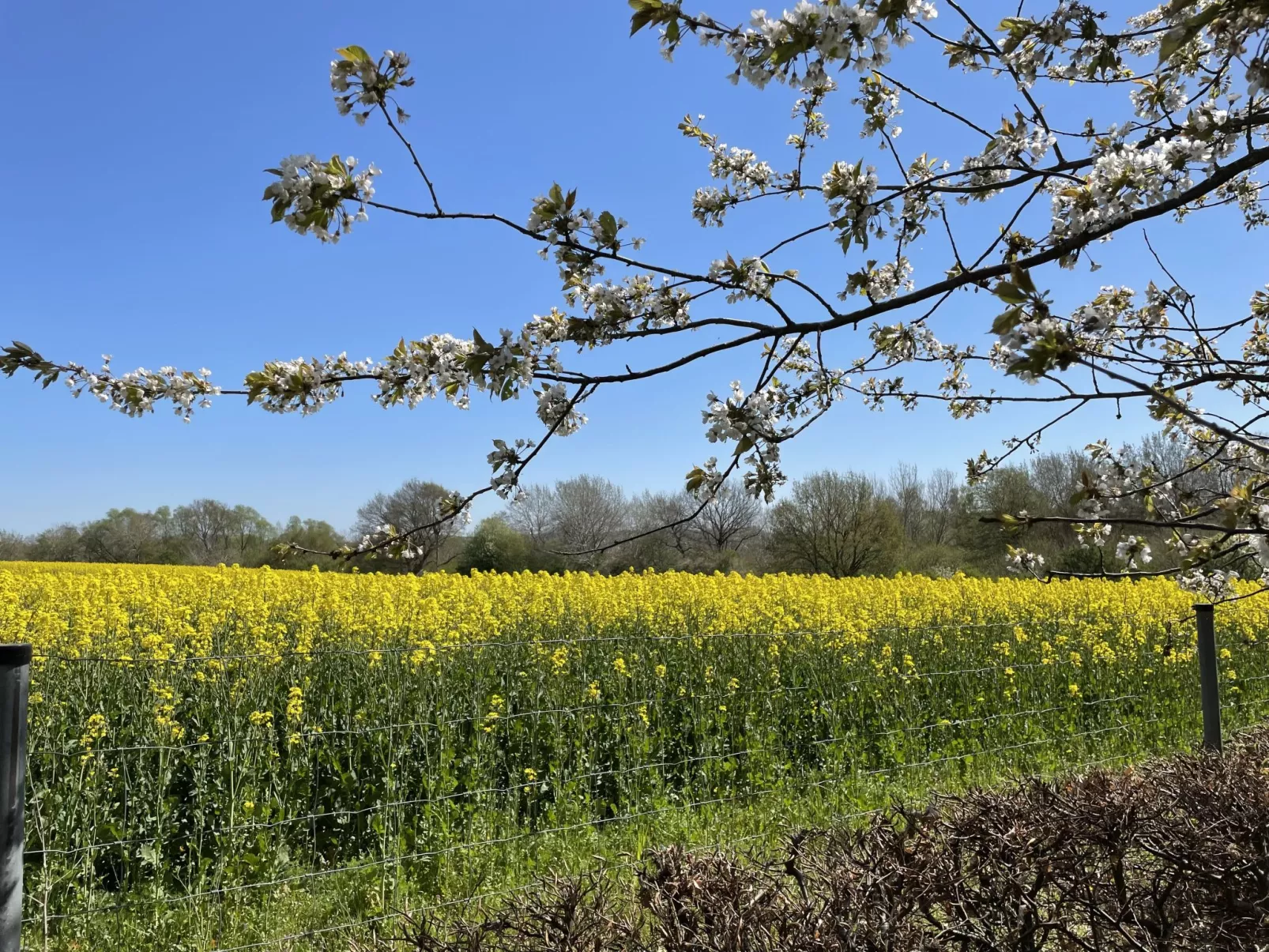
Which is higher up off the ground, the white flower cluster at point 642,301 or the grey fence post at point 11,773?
the white flower cluster at point 642,301

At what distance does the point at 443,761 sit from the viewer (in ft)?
14.0

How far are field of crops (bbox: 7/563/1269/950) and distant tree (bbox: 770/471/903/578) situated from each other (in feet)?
56.9

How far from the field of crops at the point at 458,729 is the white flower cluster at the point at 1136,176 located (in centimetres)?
178

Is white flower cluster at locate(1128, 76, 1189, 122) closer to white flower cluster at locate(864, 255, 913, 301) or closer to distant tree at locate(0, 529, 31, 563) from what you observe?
white flower cluster at locate(864, 255, 913, 301)

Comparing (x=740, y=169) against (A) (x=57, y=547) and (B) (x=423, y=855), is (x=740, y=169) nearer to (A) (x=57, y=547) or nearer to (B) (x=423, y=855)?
(B) (x=423, y=855)

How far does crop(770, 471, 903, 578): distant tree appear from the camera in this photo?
2594cm

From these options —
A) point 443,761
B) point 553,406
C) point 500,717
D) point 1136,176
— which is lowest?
point 443,761

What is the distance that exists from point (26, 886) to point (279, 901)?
1.01 metres

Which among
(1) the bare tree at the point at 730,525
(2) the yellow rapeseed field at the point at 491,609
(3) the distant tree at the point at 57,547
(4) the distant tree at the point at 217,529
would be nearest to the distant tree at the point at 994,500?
(1) the bare tree at the point at 730,525

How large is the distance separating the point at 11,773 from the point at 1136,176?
2883mm

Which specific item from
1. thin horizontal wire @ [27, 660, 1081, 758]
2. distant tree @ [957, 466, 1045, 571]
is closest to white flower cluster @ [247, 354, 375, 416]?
thin horizontal wire @ [27, 660, 1081, 758]

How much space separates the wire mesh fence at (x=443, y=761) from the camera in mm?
3664

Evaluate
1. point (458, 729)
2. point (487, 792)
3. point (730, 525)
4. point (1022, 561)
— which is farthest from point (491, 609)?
point (730, 525)

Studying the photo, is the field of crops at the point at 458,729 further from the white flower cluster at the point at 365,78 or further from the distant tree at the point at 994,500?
the distant tree at the point at 994,500
